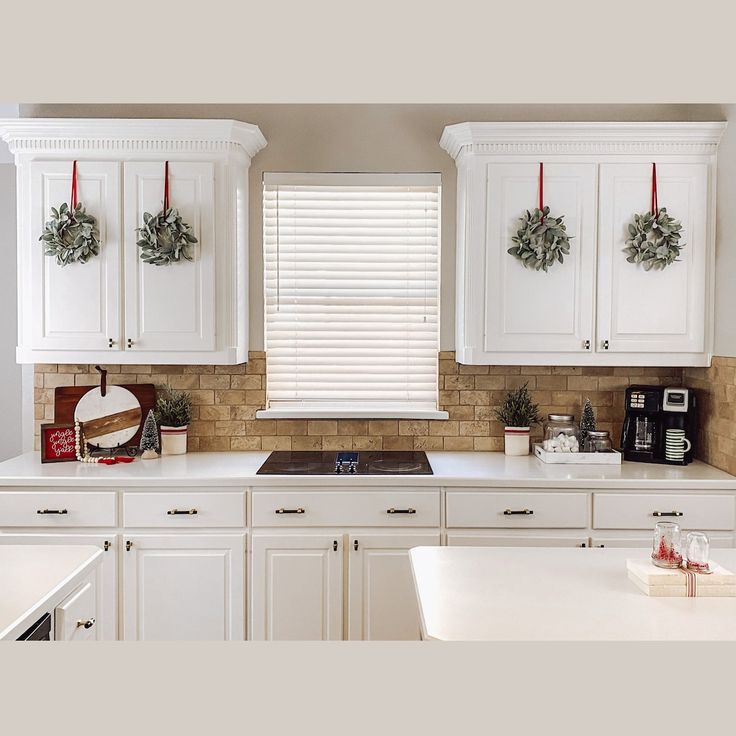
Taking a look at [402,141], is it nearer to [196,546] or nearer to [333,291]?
[333,291]

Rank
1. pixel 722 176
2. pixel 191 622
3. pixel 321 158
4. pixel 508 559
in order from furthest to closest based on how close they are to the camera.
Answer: pixel 321 158, pixel 722 176, pixel 191 622, pixel 508 559

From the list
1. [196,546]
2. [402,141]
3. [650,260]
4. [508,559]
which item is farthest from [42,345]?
[650,260]

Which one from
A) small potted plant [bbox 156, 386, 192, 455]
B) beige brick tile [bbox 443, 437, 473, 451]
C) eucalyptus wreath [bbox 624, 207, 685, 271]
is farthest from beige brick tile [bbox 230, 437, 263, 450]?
eucalyptus wreath [bbox 624, 207, 685, 271]

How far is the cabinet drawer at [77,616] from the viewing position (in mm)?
1747

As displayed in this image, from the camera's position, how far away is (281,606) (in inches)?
122

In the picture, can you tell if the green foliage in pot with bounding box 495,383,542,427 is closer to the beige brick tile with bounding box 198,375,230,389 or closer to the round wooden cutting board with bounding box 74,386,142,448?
the beige brick tile with bounding box 198,375,230,389

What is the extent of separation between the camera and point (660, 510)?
309cm

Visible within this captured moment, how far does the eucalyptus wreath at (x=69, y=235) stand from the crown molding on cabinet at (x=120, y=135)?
0.99ft

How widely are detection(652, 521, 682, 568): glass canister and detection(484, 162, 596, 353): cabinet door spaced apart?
159 centimetres

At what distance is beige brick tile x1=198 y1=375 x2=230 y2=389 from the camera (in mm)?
3746

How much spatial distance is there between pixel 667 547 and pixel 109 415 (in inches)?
107

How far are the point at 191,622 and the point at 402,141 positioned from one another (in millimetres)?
2511

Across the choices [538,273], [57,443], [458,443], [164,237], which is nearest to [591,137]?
[538,273]

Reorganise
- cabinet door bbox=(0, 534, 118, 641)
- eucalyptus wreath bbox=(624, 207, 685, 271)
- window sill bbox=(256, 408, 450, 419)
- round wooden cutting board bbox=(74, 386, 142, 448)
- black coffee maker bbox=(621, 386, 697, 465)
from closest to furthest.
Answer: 1. cabinet door bbox=(0, 534, 118, 641)
2. eucalyptus wreath bbox=(624, 207, 685, 271)
3. black coffee maker bbox=(621, 386, 697, 465)
4. round wooden cutting board bbox=(74, 386, 142, 448)
5. window sill bbox=(256, 408, 450, 419)
